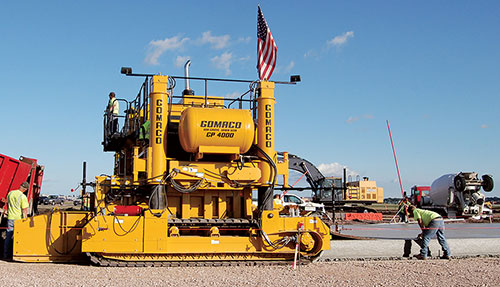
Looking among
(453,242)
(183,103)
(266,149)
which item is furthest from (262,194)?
(453,242)

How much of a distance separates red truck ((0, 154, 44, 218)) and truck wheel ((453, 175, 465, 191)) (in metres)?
20.3

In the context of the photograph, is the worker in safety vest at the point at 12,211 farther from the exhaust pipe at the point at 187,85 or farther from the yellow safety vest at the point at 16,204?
the exhaust pipe at the point at 187,85

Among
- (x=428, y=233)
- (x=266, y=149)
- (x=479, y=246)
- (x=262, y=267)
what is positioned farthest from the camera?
(x=479, y=246)

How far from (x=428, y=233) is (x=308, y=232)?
3.25m

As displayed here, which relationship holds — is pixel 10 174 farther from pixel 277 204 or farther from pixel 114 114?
pixel 277 204

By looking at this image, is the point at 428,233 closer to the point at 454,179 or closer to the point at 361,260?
the point at 361,260

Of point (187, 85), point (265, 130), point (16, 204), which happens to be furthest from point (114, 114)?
point (265, 130)

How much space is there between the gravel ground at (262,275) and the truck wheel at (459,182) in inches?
659

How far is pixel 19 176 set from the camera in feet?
43.6

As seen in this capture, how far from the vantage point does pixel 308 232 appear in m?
10.8

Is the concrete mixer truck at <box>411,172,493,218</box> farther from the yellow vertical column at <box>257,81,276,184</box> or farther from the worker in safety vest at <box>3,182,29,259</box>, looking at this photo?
the worker in safety vest at <box>3,182,29,259</box>

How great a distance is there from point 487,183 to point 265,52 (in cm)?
1911

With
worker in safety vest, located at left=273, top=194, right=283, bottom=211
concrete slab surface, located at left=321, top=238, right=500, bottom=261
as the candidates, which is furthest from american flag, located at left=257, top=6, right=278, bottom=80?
concrete slab surface, located at left=321, top=238, right=500, bottom=261

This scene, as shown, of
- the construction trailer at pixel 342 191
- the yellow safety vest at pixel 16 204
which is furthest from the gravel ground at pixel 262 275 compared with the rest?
the construction trailer at pixel 342 191
